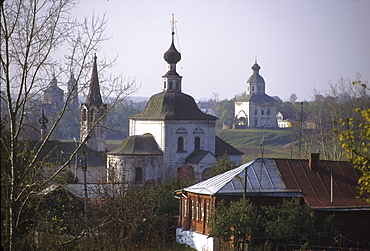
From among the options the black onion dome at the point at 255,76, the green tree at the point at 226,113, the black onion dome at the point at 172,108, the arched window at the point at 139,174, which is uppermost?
the black onion dome at the point at 255,76

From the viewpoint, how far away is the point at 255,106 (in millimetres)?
118312

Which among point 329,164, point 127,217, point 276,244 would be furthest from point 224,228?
point 329,164

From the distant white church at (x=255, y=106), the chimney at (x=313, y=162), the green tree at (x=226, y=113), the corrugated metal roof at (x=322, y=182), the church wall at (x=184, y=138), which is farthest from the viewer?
the green tree at (x=226, y=113)

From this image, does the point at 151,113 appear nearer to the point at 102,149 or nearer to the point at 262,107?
the point at 102,149

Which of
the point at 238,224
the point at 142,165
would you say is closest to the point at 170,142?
the point at 142,165

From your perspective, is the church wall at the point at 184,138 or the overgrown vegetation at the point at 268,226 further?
the church wall at the point at 184,138

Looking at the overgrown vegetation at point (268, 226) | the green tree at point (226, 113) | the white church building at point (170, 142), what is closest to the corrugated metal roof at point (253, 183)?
the overgrown vegetation at point (268, 226)

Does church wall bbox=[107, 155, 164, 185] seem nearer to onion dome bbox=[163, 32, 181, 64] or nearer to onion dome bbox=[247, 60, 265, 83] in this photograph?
onion dome bbox=[163, 32, 181, 64]

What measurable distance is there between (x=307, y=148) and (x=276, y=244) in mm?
27505

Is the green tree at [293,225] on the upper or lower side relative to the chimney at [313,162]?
lower

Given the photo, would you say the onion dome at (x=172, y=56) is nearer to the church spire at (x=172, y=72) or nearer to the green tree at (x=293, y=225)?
the church spire at (x=172, y=72)

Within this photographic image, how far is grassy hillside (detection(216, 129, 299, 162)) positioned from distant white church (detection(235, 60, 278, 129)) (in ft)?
46.0

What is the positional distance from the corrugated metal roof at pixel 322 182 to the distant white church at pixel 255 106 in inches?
3546

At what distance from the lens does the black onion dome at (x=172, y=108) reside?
153 ft
